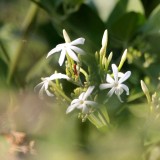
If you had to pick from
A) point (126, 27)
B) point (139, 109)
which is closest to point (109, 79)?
point (139, 109)

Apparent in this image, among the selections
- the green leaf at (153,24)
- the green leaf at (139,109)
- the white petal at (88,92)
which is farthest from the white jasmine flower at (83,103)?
the green leaf at (153,24)

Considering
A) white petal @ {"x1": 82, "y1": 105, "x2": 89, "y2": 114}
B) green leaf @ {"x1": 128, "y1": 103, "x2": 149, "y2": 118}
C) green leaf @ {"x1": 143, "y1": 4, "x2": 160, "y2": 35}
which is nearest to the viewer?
white petal @ {"x1": 82, "y1": 105, "x2": 89, "y2": 114}

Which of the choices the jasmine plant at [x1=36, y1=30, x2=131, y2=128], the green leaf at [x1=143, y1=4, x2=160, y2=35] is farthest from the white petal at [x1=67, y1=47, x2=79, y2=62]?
the green leaf at [x1=143, y1=4, x2=160, y2=35]

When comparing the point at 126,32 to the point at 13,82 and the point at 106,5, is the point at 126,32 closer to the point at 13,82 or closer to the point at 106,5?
the point at 106,5

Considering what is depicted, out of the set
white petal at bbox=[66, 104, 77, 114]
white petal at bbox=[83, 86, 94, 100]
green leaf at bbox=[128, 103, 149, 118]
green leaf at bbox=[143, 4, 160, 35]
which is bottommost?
green leaf at bbox=[128, 103, 149, 118]

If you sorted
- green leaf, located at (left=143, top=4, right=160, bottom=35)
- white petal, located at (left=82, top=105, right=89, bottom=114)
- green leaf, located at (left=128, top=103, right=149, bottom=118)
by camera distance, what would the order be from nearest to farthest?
white petal, located at (left=82, top=105, right=89, bottom=114)
green leaf, located at (left=128, top=103, right=149, bottom=118)
green leaf, located at (left=143, top=4, right=160, bottom=35)

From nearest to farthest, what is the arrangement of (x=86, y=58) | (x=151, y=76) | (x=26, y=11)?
(x=86, y=58) → (x=151, y=76) → (x=26, y=11)

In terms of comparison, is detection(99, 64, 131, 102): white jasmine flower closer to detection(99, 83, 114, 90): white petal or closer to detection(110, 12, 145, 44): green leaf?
detection(99, 83, 114, 90): white petal

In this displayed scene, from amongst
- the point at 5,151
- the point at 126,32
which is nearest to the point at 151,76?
the point at 126,32

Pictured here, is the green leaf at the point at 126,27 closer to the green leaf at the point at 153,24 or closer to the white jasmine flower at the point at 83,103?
the green leaf at the point at 153,24
